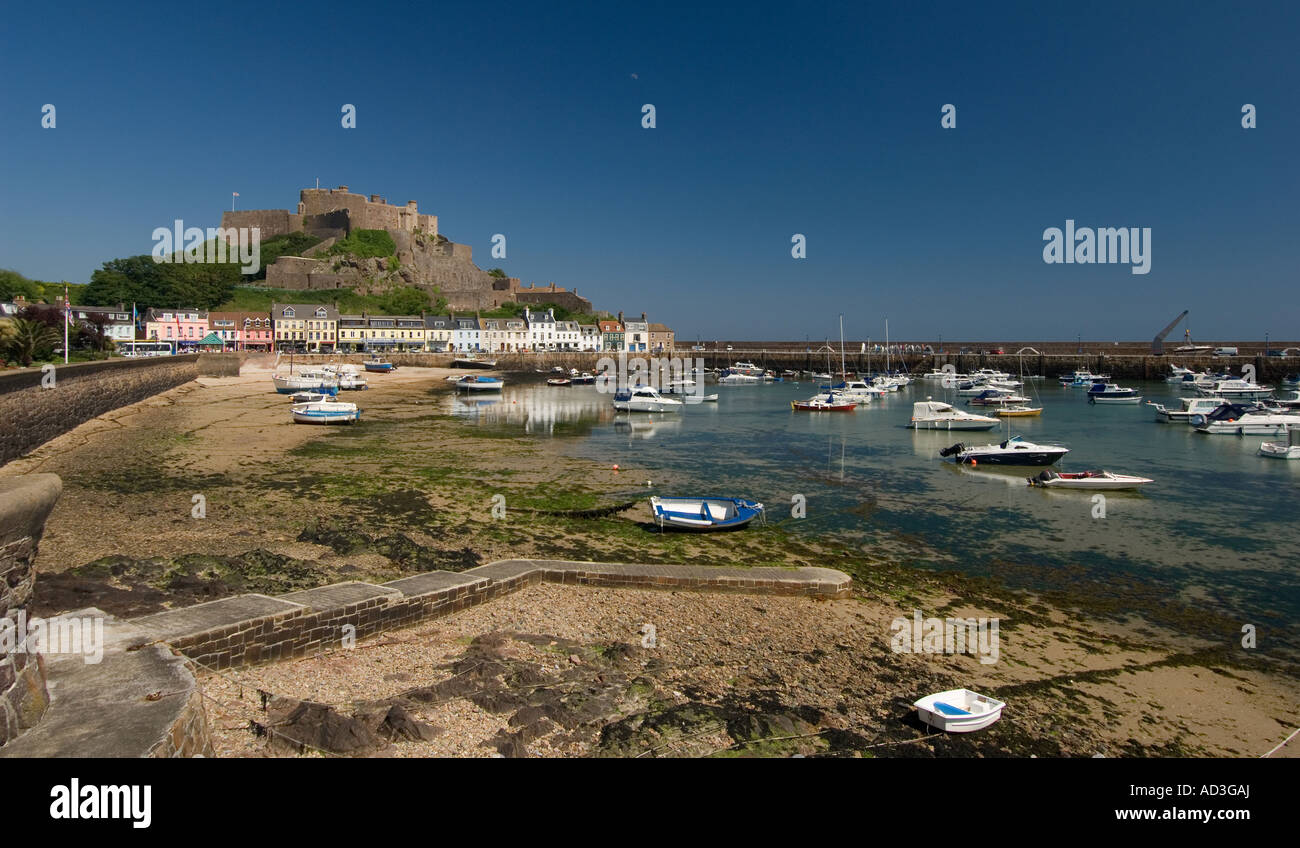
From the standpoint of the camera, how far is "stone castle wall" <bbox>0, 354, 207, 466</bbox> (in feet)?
65.9

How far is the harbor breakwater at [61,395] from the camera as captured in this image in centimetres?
2014

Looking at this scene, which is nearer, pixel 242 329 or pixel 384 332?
pixel 242 329

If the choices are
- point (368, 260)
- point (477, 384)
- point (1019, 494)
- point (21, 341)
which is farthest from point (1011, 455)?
point (368, 260)

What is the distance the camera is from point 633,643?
9.18 m

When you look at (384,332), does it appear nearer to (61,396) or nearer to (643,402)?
(643,402)

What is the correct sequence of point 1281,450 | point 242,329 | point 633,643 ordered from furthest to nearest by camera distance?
point 242,329
point 1281,450
point 633,643

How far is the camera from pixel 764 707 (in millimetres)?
7707

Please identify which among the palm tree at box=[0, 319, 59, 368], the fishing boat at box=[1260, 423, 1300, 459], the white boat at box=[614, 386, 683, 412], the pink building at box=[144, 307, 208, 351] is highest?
the pink building at box=[144, 307, 208, 351]

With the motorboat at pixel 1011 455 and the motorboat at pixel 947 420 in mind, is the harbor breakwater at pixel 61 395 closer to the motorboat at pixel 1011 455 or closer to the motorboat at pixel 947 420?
the motorboat at pixel 1011 455

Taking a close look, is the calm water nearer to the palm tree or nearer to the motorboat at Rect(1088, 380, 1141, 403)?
the motorboat at Rect(1088, 380, 1141, 403)

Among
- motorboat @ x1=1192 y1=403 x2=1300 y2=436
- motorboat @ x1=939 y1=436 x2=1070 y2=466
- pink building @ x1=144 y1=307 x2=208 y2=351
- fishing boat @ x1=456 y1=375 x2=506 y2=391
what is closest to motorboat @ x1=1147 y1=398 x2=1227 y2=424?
motorboat @ x1=1192 y1=403 x2=1300 y2=436

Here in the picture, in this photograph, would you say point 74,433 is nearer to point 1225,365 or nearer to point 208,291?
point 208,291

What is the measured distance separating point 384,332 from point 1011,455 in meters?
77.1

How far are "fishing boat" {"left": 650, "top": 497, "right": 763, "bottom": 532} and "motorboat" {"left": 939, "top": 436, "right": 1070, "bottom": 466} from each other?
13487 mm
